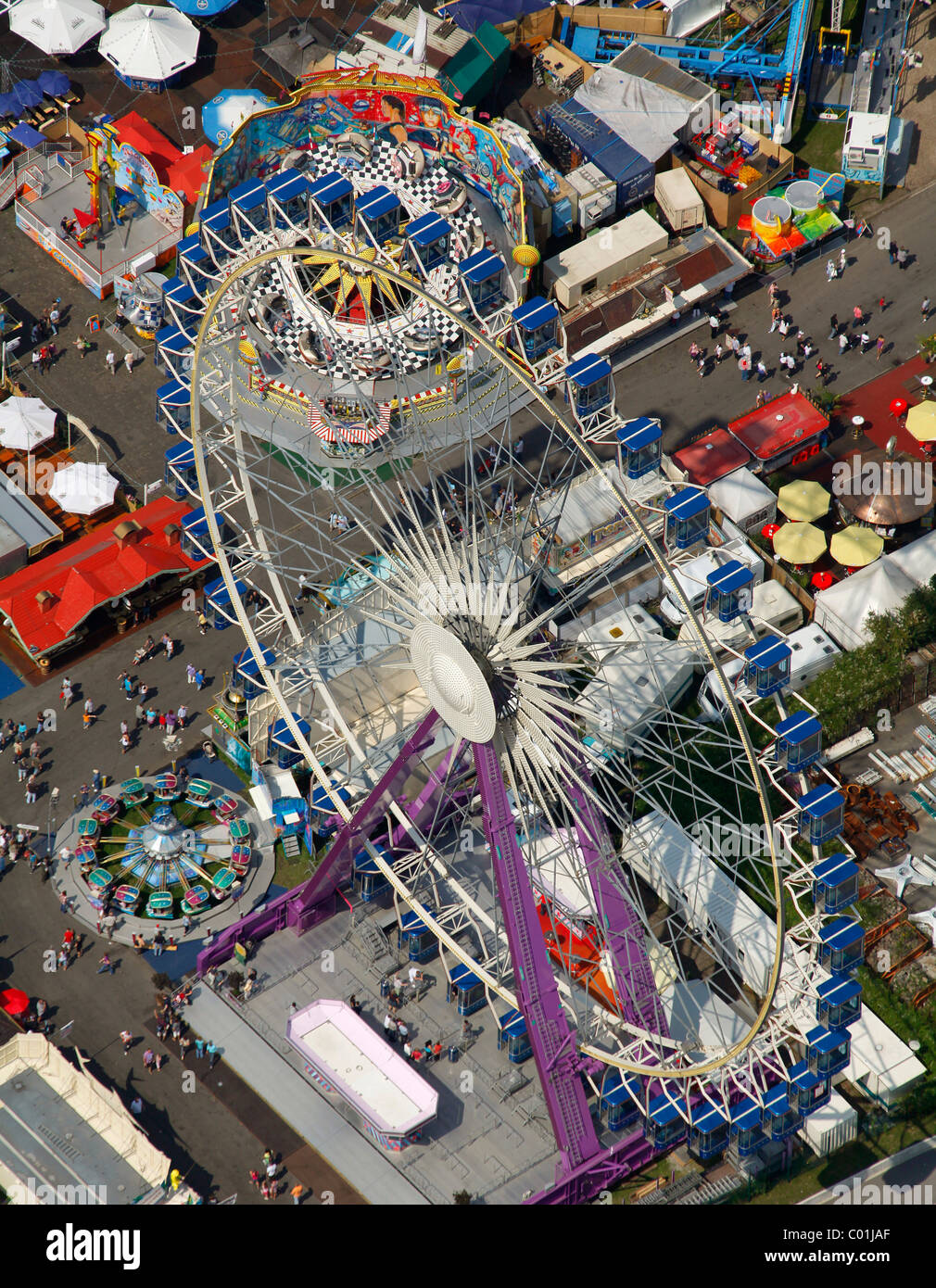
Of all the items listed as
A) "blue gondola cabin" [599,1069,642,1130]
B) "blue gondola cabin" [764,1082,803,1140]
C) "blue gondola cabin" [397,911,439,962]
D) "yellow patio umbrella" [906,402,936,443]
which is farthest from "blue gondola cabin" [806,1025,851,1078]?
"yellow patio umbrella" [906,402,936,443]

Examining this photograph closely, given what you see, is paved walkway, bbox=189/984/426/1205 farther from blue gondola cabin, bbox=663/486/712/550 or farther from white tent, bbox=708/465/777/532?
white tent, bbox=708/465/777/532

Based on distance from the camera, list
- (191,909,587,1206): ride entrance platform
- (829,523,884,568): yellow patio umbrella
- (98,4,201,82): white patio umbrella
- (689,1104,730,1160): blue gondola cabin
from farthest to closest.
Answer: (98,4,201,82): white patio umbrella
(829,523,884,568): yellow patio umbrella
(191,909,587,1206): ride entrance platform
(689,1104,730,1160): blue gondola cabin

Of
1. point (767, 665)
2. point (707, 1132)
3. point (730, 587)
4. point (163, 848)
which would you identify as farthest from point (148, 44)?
point (707, 1132)

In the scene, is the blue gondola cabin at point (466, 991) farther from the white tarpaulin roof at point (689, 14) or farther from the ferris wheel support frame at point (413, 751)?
the white tarpaulin roof at point (689, 14)

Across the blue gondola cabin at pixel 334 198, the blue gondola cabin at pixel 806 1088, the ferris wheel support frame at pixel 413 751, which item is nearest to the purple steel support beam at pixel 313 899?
the ferris wheel support frame at pixel 413 751

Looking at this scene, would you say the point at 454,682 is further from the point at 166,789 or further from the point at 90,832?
the point at 90,832

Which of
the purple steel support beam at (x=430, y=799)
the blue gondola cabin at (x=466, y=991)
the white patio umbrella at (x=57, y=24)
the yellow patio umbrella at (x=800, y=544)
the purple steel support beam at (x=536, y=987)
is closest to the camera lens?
the purple steel support beam at (x=536, y=987)

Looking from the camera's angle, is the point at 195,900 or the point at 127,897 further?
the point at 127,897
